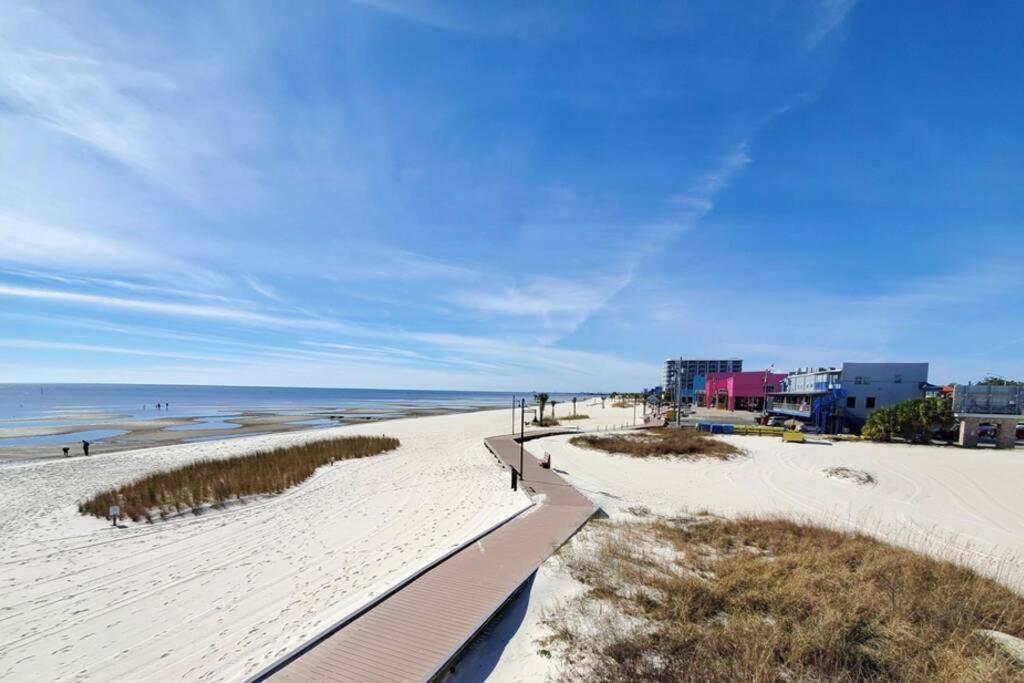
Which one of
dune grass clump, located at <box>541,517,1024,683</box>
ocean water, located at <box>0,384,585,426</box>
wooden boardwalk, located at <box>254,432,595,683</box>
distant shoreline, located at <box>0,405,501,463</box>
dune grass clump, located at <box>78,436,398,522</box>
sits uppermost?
dune grass clump, located at <box>541,517,1024,683</box>

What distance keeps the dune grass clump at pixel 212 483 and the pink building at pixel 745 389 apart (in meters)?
57.2

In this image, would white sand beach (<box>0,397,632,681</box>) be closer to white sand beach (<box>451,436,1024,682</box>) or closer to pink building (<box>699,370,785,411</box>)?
white sand beach (<box>451,436,1024,682</box>)

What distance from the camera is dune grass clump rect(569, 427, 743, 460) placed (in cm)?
2361

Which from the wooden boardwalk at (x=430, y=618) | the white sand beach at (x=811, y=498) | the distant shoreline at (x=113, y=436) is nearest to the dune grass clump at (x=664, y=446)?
the white sand beach at (x=811, y=498)

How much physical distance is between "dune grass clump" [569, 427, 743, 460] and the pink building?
38.4 metres

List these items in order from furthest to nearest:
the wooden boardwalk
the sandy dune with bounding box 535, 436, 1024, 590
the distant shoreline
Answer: the distant shoreline
the sandy dune with bounding box 535, 436, 1024, 590
the wooden boardwalk

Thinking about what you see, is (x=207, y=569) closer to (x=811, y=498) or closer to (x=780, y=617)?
(x=780, y=617)

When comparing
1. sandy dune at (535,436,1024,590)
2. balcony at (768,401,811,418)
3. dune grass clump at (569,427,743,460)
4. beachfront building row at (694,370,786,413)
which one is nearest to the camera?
sandy dune at (535,436,1024,590)

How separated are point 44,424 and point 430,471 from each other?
4804cm

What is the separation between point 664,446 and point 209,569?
71.7ft

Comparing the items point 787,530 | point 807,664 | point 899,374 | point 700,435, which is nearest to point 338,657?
point 807,664

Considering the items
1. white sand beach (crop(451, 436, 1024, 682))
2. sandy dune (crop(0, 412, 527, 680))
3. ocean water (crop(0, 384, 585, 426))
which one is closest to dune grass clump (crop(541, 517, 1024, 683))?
white sand beach (crop(451, 436, 1024, 682))

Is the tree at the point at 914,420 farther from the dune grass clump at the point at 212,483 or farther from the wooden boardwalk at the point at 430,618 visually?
the dune grass clump at the point at 212,483

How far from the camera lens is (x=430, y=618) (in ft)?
20.6
